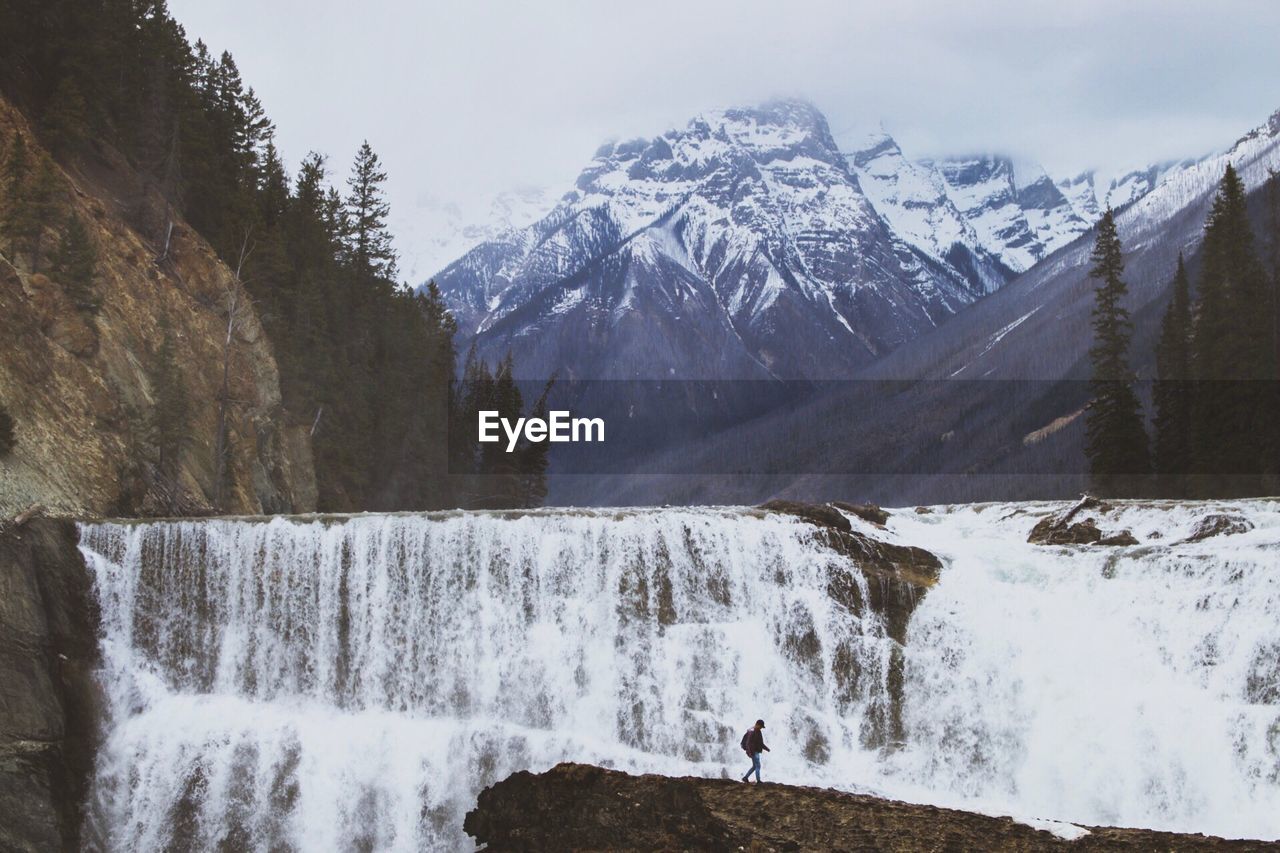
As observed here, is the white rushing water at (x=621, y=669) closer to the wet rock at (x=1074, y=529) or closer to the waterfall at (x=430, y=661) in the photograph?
the waterfall at (x=430, y=661)

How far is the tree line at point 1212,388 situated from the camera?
60281 millimetres

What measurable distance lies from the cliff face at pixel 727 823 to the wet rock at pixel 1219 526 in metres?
17.1

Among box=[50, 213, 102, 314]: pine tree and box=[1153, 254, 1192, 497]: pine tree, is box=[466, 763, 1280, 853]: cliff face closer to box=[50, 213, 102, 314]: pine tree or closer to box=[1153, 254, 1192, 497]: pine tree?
box=[50, 213, 102, 314]: pine tree

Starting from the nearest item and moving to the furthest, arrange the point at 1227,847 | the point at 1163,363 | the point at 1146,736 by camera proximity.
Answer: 1. the point at 1227,847
2. the point at 1146,736
3. the point at 1163,363

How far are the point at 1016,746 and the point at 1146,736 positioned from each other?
130 inches

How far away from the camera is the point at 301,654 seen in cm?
3425

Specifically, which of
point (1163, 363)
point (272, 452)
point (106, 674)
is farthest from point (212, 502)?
point (1163, 363)

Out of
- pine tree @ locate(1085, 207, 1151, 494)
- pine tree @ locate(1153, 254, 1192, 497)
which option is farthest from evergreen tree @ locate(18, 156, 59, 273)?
pine tree @ locate(1153, 254, 1192, 497)

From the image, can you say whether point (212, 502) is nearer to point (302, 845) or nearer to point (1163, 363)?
point (302, 845)

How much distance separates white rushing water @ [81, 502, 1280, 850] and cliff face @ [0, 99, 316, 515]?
17.2 feet

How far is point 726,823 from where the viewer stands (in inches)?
882

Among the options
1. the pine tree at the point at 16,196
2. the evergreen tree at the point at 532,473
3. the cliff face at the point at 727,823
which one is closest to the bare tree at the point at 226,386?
the pine tree at the point at 16,196

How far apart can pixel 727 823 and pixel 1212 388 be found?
166 ft

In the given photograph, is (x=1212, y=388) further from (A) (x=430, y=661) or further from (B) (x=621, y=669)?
(A) (x=430, y=661)
